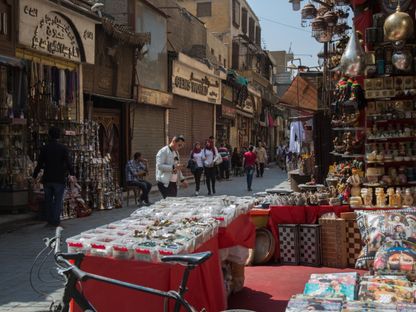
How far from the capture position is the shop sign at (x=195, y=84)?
74.1 ft

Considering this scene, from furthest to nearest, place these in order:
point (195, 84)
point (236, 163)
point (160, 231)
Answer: point (236, 163)
point (195, 84)
point (160, 231)

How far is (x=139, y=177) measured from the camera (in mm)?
14391

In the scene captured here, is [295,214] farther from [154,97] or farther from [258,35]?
[258,35]

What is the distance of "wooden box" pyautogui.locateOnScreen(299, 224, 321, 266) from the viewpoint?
23.6 ft

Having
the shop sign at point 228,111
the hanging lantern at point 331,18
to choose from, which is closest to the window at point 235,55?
the shop sign at point 228,111

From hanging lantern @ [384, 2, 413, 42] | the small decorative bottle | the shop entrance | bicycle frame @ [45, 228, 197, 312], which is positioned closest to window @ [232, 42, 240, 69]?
the shop entrance

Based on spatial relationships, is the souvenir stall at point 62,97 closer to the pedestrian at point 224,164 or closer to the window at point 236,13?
the pedestrian at point 224,164

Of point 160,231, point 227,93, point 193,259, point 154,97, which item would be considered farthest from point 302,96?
point 227,93

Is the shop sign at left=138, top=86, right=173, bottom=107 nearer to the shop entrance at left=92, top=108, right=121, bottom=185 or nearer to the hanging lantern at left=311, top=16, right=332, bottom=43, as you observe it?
the shop entrance at left=92, top=108, right=121, bottom=185

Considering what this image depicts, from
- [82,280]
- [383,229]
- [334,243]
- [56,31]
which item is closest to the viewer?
[82,280]

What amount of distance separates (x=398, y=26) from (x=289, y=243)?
10.1ft

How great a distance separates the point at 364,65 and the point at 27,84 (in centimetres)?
727

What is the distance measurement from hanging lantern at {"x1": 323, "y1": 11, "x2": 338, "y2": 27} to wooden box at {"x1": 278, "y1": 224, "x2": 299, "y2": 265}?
5313mm

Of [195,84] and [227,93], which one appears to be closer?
[195,84]
